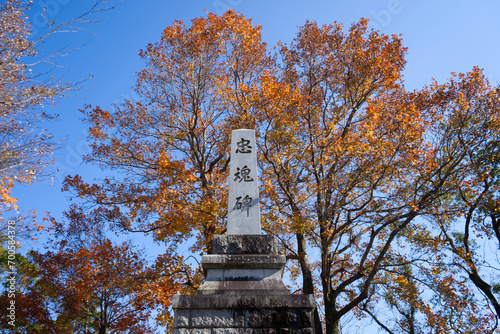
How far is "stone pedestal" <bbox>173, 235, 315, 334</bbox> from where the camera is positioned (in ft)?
16.1

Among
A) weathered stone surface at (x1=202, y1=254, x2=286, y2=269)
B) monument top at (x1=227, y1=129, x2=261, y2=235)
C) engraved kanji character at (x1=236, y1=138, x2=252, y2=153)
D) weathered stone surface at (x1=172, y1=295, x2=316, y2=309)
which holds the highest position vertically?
engraved kanji character at (x1=236, y1=138, x2=252, y2=153)

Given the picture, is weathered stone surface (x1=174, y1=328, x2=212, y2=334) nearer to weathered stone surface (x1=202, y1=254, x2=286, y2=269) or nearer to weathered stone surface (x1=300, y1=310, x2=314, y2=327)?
weathered stone surface (x1=202, y1=254, x2=286, y2=269)

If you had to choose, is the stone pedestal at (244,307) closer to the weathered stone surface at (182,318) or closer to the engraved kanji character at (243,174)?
the weathered stone surface at (182,318)

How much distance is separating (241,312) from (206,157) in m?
8.53

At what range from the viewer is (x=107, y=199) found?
447 inches

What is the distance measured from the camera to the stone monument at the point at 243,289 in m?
4.94

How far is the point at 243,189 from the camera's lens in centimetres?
668

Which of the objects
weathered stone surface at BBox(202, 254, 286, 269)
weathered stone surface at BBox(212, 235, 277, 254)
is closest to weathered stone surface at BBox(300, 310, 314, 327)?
weathered stone surface at BBox(202, 254, 286, 269)

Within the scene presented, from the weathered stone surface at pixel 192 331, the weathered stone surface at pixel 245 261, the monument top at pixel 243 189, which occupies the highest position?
the monument top at pixel 243 189

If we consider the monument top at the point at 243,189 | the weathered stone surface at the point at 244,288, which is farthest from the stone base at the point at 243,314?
the monument top at the point at 243,189

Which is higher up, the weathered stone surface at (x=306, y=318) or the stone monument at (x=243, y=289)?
the stone monument at (x=243, y=289)

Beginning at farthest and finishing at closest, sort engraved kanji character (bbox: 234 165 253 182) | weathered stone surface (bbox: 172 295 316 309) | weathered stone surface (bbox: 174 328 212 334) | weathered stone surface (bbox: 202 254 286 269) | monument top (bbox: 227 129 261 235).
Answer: engraved kanji character (bbox: 234 165 253 182)
monument top (bbox: 227 129 261 235)
weathered stone surface (bbox: 202 254 286 269)
weathered stone surface (bbox: 172 295 316 309)
weathered stone surface (bbox: 174 328 212 334)

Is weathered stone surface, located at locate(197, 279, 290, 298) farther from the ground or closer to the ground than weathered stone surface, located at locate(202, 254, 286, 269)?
closer to the ground

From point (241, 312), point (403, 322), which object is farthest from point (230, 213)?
point (403, 322)
